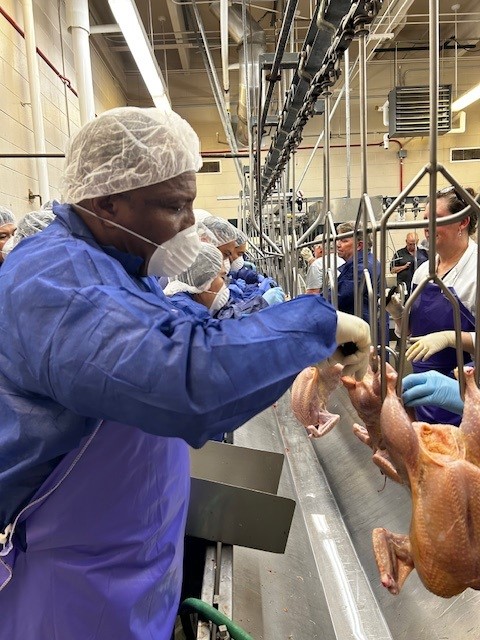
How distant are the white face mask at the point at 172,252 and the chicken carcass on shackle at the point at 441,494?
1.87 ft

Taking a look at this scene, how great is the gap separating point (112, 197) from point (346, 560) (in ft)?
6.32

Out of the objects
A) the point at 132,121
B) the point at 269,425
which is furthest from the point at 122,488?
the point at 269,425

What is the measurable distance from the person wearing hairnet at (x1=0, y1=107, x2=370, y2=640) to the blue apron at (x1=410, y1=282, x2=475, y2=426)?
3.73 ft

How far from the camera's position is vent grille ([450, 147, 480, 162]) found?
1003cm

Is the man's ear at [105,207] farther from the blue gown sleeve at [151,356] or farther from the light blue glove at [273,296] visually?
the light blue glove at [273,296]

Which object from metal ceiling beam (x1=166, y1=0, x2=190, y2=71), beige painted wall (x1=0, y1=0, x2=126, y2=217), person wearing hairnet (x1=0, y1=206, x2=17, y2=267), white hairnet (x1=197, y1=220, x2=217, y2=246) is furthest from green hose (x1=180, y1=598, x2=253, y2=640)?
metal ceiling beam (x1=166, y1=0, x2=190, y2=71)

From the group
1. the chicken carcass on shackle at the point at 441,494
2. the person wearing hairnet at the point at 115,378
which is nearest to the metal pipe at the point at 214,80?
the person wearing hairnet at the point at 115,378

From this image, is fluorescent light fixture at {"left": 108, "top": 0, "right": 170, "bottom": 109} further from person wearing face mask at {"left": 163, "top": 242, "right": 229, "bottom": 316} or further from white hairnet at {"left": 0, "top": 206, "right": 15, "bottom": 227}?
white hairnet at {"left": 0, "top": 206, "right": 15, "bottom": 227}

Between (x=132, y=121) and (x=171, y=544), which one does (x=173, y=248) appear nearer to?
(x=132, y=121)

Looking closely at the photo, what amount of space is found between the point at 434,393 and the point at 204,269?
147cm

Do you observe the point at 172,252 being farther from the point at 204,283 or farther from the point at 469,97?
the point at 469,97

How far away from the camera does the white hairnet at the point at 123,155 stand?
1055 millimetres

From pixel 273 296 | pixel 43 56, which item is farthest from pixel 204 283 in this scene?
pixel 43 56

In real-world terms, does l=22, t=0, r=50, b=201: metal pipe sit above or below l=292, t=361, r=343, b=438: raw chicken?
above
